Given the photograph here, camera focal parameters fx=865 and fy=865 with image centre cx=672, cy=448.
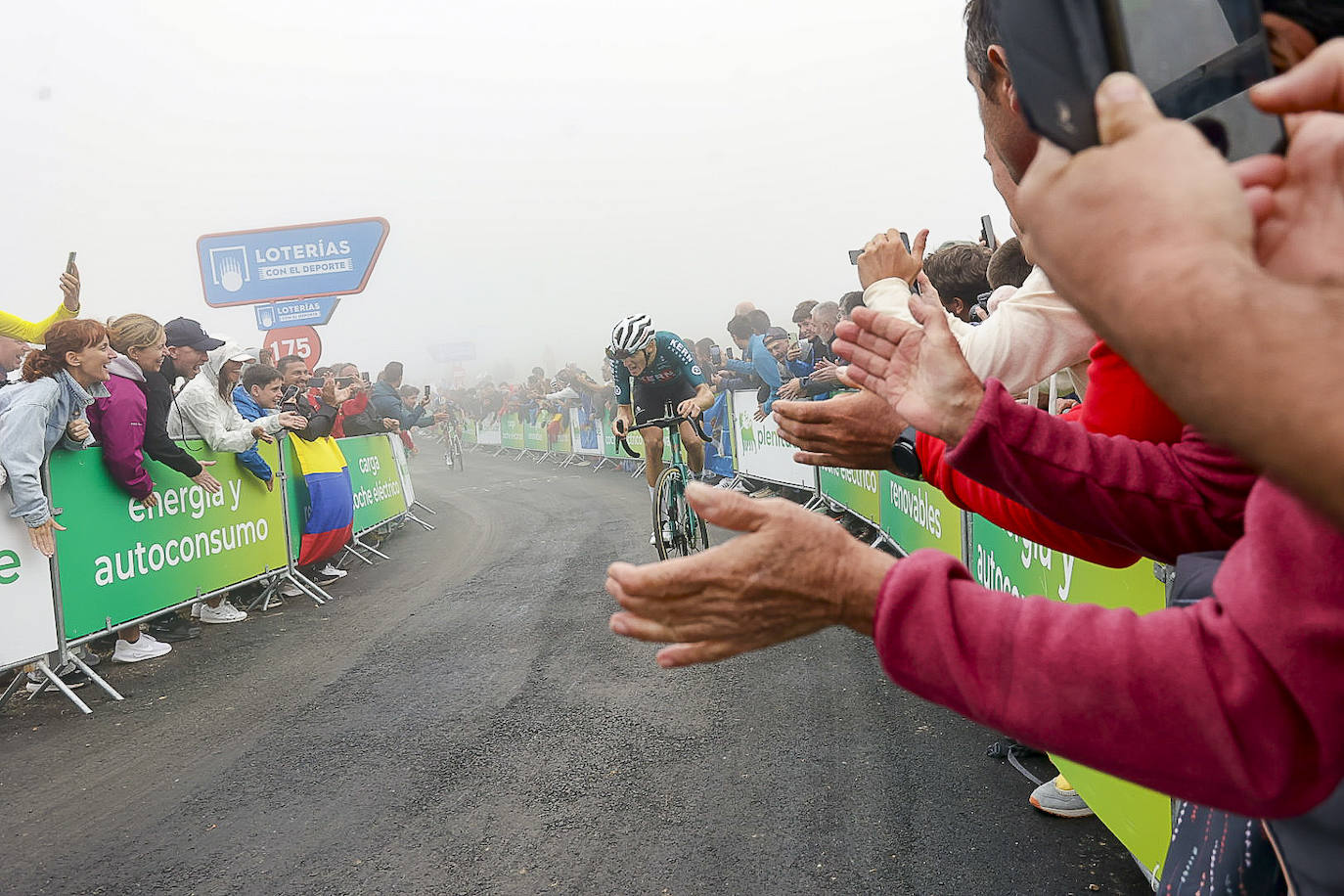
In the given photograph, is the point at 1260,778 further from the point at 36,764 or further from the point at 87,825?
the point at 36,764

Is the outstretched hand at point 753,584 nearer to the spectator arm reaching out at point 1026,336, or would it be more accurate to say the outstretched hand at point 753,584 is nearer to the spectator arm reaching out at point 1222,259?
the spectator arm reaching out at point 1222,259

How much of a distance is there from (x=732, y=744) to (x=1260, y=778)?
3.35m

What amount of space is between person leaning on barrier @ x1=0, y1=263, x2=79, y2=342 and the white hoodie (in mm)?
1024

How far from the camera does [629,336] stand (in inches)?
311

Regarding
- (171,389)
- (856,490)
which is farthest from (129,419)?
(856,490)

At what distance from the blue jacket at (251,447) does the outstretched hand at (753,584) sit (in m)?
7.68

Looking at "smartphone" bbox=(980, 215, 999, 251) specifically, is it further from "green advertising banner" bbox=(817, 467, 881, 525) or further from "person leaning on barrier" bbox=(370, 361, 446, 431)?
"person leaning on barrier" bbox=(370, 361, 446, 431)

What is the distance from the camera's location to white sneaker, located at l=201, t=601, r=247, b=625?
7.39m

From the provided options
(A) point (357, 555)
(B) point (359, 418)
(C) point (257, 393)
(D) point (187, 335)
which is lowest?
(A) point (357, 555)

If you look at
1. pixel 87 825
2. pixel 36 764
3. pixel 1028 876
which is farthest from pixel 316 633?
pixel 1028 876

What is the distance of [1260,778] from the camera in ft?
2.59

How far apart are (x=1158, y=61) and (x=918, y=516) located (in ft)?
17.5

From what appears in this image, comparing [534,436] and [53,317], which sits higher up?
[53,317]

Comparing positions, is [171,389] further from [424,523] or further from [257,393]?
[424,523]
